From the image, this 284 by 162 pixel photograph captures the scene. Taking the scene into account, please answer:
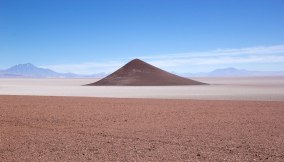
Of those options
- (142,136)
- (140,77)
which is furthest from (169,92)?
(142,136)

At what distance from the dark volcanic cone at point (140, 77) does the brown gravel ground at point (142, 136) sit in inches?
1868

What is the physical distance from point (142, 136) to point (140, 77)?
56530 millimetres

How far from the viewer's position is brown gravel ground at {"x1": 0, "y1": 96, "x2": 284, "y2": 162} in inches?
380

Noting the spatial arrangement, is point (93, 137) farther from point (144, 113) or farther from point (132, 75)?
point (132, 75)

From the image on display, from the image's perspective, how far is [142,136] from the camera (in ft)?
40.9

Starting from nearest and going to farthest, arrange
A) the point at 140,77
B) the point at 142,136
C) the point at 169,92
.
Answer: the point at 142,136 < the point at 169,92 < the point at 140,77

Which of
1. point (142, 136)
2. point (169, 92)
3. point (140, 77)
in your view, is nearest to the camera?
point (142, 136)

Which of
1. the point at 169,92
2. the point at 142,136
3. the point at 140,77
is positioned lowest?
the point at 142,136

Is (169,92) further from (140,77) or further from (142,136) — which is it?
(142,136)

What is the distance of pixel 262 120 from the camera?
1633 cm

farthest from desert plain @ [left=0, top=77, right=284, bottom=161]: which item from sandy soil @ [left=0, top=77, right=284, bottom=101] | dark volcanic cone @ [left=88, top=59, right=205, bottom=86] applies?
dark volcanic cone @ [left=88, top=59, right=205, bottom=86]

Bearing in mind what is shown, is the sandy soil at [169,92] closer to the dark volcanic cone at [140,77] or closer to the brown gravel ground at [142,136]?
the dark volcanic cone at [140,77]

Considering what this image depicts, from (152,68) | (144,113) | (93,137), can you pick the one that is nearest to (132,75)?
(152,68)

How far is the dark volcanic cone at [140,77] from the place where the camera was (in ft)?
219
